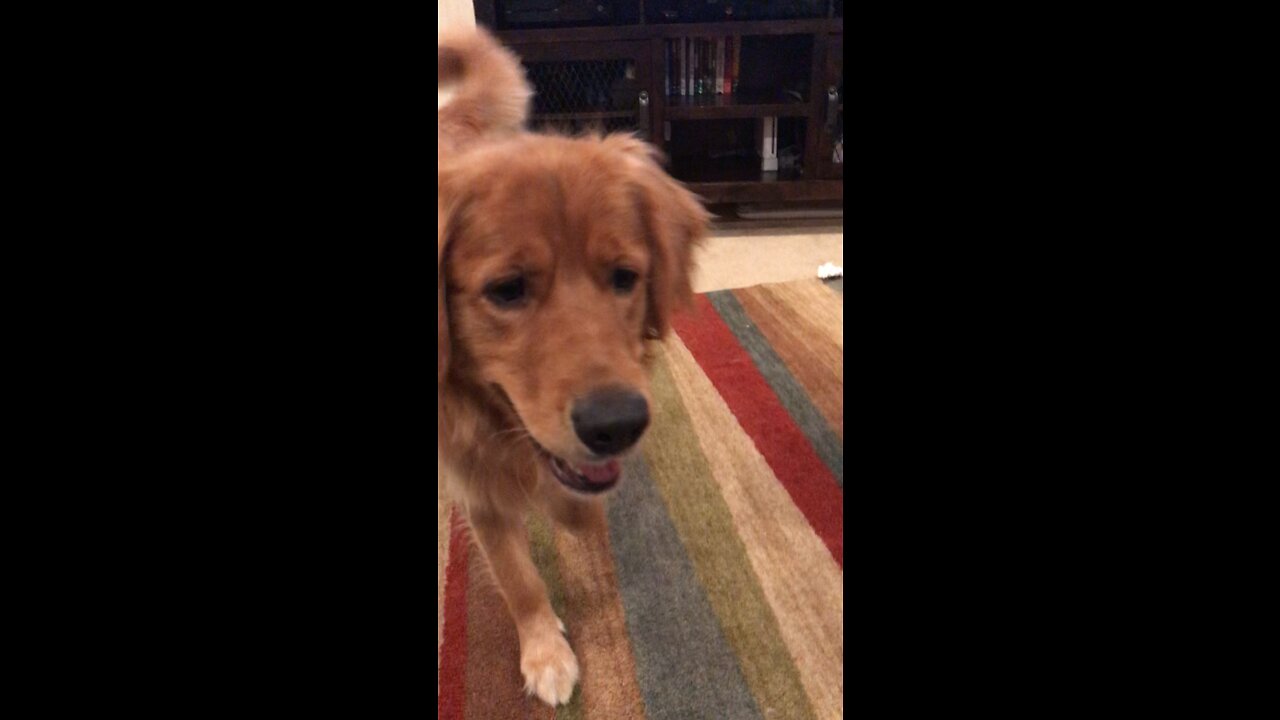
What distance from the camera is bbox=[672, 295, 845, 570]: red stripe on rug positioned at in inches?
67.4

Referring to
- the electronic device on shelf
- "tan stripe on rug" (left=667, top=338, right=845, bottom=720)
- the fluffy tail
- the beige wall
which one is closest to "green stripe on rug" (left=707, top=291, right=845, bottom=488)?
"tan stripe on rug" (left=667, top=338, right=845, bottom=720)

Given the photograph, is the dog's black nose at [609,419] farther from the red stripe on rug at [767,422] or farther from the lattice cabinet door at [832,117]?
the lattice cabinet door at [832,117]

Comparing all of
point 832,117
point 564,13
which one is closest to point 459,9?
point 564,13

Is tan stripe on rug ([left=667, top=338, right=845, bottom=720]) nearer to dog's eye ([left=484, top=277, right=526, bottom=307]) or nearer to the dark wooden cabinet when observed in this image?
dog's eye ([left=484, top=277, right=526, bottom=307])

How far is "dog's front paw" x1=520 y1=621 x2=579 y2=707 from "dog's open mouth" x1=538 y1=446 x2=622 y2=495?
41 centimetres

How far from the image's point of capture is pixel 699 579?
5.00ft

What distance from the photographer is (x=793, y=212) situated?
12.5 feet

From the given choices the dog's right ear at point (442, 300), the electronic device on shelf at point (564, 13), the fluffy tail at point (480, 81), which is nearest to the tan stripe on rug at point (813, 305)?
the fluffy tail at point (480, 81)

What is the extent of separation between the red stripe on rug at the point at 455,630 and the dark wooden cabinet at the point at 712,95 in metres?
2.07

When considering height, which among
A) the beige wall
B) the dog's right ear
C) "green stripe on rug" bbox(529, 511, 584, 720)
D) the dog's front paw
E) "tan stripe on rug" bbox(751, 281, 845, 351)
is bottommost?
the dog's front paw

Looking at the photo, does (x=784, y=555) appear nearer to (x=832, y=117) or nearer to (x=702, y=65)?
(x=832, y=117)

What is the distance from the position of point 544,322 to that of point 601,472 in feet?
0.92

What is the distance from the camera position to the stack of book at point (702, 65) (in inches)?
136

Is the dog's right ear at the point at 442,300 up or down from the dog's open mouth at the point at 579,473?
up
